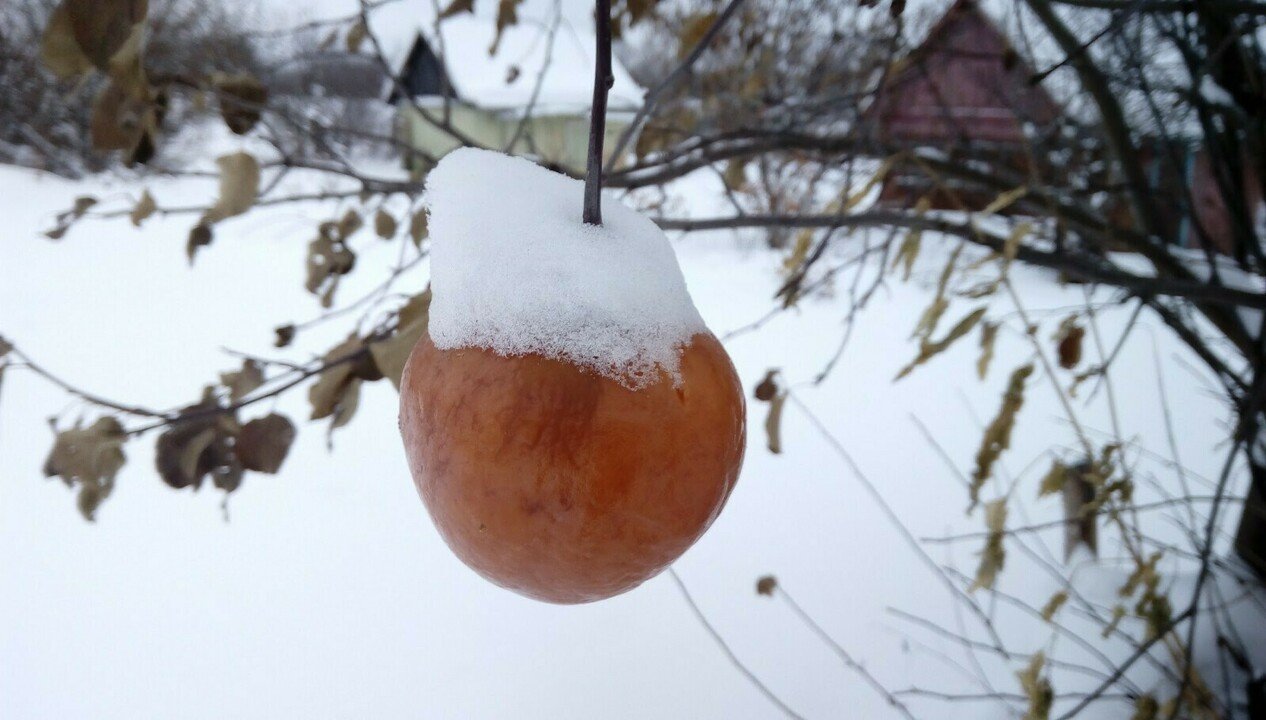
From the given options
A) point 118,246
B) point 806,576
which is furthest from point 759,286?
point 118,246

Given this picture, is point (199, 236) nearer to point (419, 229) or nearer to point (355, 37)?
point (419, 229)

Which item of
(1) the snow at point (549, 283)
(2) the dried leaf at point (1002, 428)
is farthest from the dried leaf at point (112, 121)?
(2) the dried leaf at point (1002, 428)

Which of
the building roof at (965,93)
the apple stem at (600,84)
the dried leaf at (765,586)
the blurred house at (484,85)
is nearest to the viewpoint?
the apple stem at (600,84)

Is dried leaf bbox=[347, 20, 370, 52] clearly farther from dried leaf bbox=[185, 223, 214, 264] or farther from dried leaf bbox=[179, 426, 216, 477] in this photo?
dried leaf bbox=[179, 426, 216, 477]

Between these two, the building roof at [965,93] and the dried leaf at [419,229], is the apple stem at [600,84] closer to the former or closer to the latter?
the dried leaf at [419,229]

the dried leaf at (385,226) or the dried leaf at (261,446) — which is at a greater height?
the dried leaf at (385,226)

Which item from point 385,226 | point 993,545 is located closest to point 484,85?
point 385,226

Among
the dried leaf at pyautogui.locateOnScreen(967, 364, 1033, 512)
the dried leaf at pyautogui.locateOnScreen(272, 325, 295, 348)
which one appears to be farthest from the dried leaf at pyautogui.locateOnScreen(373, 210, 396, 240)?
the dried leaf at pyautogui.locateOnScreen(967, 364, 1033, 512)
